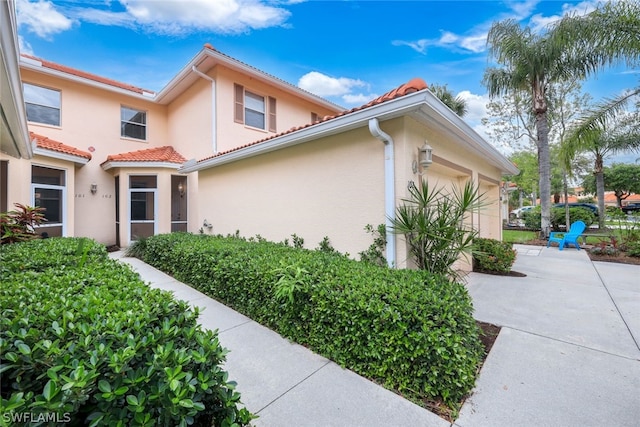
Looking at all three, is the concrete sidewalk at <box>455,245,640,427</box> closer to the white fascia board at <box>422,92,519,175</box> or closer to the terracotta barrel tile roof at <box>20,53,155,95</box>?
the white fascia board at <box>422,92,519,175</box>

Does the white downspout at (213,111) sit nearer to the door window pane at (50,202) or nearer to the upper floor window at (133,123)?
the upper floor window at (133,123)

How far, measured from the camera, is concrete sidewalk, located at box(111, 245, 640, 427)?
7.80 ft

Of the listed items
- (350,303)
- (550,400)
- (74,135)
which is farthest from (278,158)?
(74,135)

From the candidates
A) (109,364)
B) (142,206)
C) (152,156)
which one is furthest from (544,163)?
(142,206)

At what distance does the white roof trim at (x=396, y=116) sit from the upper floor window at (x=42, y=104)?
29.2 ft

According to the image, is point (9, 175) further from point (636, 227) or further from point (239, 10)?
point (636, 227)

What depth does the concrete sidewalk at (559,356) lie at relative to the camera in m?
2.42

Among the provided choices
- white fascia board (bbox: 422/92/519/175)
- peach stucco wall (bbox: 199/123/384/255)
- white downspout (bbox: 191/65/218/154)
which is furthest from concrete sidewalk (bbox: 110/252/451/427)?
white downspout (bbox: 191/65/218/154)

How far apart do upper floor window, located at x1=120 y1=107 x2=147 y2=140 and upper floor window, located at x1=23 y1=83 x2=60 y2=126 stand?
213cm

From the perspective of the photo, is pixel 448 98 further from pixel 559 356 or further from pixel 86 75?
pixel 86 75

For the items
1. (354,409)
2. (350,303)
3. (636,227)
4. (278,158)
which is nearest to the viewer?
(354,409)

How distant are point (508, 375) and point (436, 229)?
1.91 m

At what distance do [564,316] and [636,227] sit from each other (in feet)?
32.6

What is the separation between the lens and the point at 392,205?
4520mm
